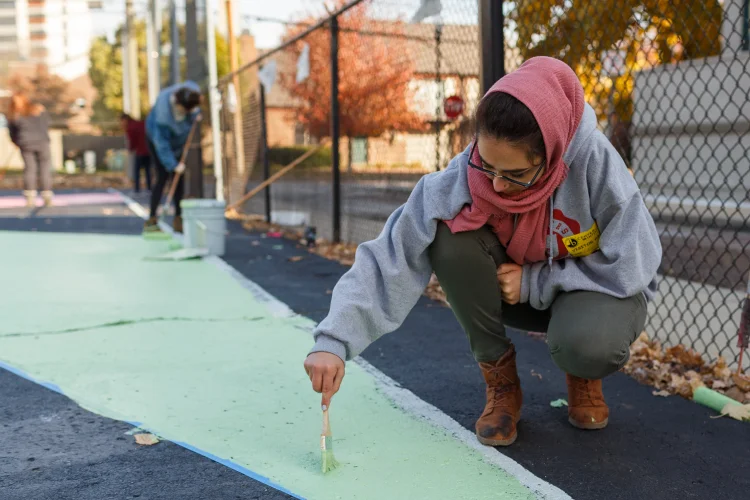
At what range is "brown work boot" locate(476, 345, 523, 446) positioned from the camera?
99.3 inches

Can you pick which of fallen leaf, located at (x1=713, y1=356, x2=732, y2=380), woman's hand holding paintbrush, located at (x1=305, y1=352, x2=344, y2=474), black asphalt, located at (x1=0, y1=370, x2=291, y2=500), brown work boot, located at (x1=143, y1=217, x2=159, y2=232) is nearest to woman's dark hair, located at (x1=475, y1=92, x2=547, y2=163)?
woman's hand holding paintbrush, located at (x1=305, y1=352, x2=344, y2=474)

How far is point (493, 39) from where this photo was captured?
14.6 ft

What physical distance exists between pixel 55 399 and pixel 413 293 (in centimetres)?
156

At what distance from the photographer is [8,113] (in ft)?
43.2

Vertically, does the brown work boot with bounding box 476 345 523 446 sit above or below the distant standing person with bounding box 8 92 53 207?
below

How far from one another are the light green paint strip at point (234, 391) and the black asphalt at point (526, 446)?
0.14m

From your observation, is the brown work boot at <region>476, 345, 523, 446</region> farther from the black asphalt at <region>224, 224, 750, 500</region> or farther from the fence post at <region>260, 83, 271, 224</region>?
the fence post at <region>260, 83, 271, 224</region>

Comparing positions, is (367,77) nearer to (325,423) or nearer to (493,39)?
(493,39)

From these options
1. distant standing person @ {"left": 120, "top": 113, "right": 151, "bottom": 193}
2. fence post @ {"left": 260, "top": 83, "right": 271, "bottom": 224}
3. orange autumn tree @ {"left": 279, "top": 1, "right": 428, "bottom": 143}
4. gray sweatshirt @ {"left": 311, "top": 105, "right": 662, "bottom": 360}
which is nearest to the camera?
gray sweatshirt @ {"left": 311, "top": 105, "right": 662, "bottom": 360}

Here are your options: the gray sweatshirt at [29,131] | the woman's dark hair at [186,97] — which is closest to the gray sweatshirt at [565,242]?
the woman's dark hair at [186,97]

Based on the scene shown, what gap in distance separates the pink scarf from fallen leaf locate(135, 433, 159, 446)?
4.02 feet

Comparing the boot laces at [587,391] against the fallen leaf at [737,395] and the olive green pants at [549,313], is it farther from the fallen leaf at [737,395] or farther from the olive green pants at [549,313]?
the fallen leaf at [737,395]

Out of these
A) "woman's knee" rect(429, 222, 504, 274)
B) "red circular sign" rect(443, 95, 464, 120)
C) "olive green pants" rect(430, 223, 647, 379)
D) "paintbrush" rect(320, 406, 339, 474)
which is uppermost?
"red circular sign" rect(443, 95, 464, 120)

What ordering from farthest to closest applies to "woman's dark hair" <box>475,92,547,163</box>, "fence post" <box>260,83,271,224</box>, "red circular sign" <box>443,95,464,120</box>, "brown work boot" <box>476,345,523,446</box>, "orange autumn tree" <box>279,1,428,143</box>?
"fence post" <box>260,83,271,224</box>, "orange autumn tree" <box>279,1,428,143</box>, "red circular sign" <box>443,95,464,120</box>, "brown work boot" <box>476,345,523,446</box>, "woman's dark hair" <box>475,92,547,163</box>
